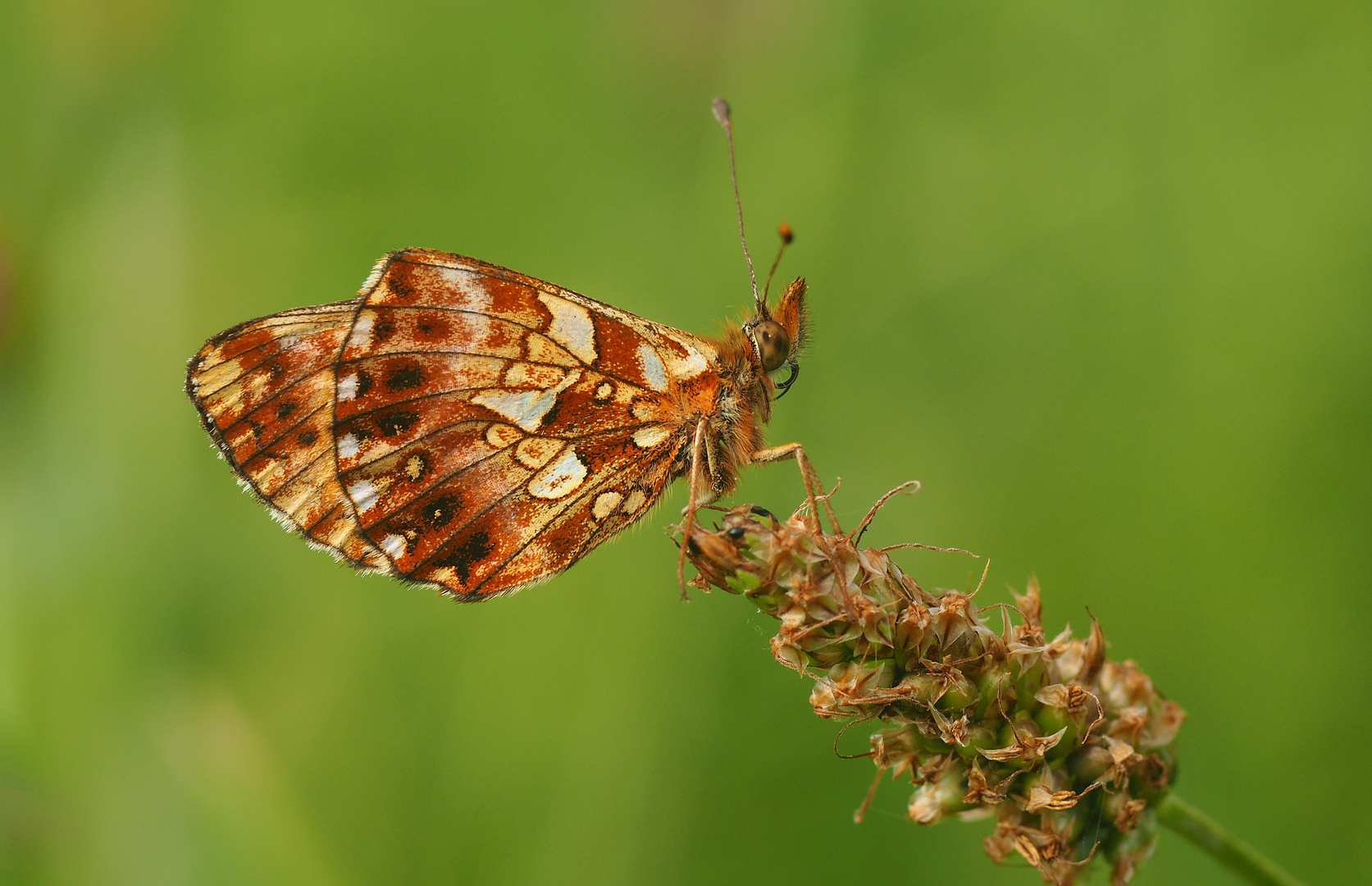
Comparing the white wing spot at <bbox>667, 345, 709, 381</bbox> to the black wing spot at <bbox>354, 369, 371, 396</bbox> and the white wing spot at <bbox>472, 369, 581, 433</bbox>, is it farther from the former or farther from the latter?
the black wing spot at <bbox>354, 369, 371, 396</bbox>

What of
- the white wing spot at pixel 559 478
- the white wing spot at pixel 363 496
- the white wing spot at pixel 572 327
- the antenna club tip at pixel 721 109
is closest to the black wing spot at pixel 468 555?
the white wing spot at pixel 559 478

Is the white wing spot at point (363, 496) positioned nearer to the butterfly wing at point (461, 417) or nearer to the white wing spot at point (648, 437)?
the butterfly wing at point (461, 417)

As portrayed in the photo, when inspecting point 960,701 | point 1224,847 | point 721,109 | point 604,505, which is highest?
point 721,109

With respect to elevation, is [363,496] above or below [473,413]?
below

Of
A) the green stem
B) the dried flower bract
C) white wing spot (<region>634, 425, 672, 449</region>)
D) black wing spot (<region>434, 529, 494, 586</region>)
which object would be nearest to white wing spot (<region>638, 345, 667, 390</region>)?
white wing spot (<region>634, 425, 672, 449</region>)

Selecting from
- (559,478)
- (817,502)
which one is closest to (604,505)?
(559,478)

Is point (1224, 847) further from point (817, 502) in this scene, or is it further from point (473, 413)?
point (473, 413)

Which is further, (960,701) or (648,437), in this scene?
(648,437)

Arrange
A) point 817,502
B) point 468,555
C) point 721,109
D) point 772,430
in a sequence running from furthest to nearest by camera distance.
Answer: point 772,430
point 721,109
point 468,555
point 817,502
